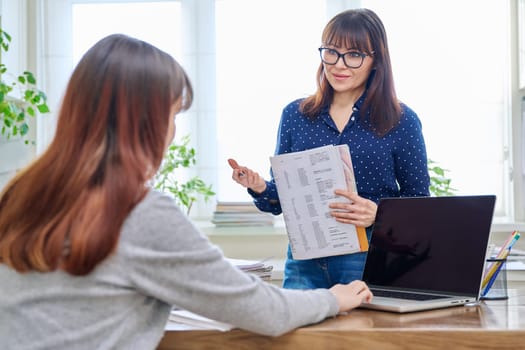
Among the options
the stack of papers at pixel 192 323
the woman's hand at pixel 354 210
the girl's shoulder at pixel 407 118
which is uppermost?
the girl's shoulder at pixel 407 118

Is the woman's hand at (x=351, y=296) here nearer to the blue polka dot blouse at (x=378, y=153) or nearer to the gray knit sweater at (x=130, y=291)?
the gray knit sweater at (x=130, y=291)

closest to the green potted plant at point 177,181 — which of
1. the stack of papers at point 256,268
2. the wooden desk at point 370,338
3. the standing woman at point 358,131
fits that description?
the standing woman at point 358,131

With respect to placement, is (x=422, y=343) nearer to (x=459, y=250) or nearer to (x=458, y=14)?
(x=459, y=250)

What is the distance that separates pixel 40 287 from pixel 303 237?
0.94m

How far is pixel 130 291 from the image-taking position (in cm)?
110

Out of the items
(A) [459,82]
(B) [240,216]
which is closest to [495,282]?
(B) [240,216]

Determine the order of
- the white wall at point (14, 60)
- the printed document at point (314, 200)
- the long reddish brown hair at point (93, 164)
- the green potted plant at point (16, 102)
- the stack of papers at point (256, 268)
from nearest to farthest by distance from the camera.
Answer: the long reddish brown hair at point (93, 164) < the stack of papers at point (256, 268) < the printed document at point (314, 200) < the green potted plant at point (16, 102) < the white wall at point (14, 60)

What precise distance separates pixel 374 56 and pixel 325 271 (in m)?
0.61

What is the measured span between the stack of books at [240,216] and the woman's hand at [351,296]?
167 cm

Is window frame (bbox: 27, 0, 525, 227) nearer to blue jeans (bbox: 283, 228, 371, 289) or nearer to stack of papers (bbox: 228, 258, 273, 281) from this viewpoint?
blue jeans (bbox: 283, 228, 371, 289)

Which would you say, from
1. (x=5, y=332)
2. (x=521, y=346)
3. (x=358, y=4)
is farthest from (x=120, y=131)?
(x=358, y=4)

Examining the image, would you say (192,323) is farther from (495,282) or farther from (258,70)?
(258,70)

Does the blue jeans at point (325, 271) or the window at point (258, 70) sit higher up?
the window at point (258, 70)

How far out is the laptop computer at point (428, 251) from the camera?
1535mm
